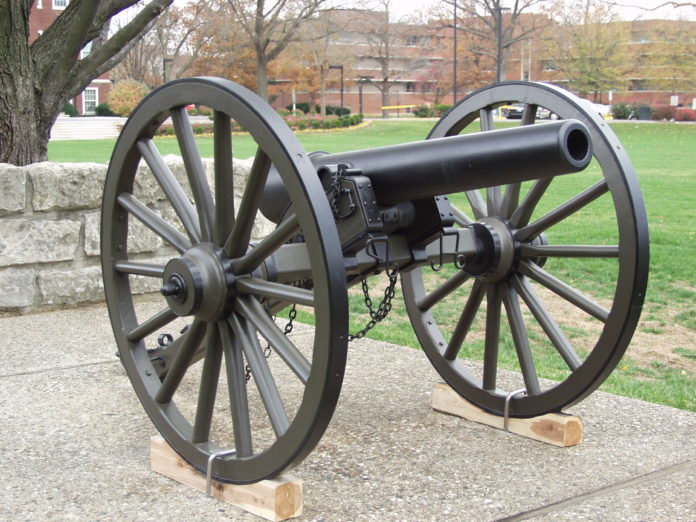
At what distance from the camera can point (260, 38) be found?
44125 mm

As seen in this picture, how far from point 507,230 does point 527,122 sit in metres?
0.47

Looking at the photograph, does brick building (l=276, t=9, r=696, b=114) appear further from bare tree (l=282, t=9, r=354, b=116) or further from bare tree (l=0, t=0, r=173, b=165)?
bare tree (l=0, t=0, r=173, b=165)

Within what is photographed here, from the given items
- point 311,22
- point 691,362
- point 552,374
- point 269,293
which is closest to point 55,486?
point 269,293

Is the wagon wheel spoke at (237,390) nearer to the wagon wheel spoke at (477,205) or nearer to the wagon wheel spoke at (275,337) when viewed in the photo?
the wagon wheel spoke at (275,337)

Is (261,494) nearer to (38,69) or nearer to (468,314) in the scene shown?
(468,314)

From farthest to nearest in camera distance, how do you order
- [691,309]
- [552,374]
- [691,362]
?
[691,309] → [691,362] → [552,374]

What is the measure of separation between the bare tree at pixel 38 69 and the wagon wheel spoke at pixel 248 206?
4.84 m

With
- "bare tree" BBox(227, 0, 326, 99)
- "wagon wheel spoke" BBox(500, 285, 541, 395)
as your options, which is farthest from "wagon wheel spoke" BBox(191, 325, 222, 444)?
"bare tree" BBox(227, 0, 326, 99)

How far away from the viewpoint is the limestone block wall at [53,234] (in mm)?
6445

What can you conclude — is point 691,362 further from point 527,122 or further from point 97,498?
point 97,498

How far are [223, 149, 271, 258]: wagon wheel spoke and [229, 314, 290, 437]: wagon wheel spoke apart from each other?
24cm

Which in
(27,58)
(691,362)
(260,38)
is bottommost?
(691,362)

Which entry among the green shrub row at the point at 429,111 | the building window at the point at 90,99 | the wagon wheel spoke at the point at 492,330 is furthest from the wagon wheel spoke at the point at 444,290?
the building window at the point at 90,99

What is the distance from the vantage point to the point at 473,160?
126 inches
